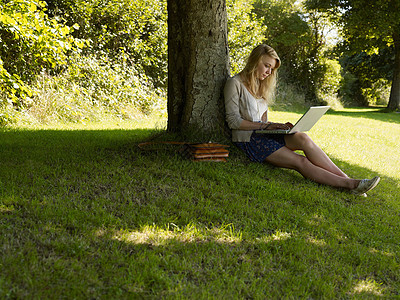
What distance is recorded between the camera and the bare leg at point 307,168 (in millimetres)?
4559

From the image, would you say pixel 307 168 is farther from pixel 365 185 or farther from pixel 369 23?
pixel 369 23

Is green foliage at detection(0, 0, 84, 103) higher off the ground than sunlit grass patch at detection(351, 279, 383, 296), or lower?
higher

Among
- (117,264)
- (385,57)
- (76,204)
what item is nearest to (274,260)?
(117,264)

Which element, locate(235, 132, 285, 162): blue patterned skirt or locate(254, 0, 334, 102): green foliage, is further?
→ locate(254, 0, 334, 102): green foliage

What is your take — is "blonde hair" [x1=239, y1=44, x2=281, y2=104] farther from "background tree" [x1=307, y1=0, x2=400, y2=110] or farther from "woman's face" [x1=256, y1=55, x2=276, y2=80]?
"background tree" [x1=307, y1=0, x2=400, y2=110]

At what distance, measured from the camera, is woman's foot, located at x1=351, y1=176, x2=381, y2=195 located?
14.0ft

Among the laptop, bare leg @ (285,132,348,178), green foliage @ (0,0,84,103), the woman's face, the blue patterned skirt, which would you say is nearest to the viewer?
the laptop

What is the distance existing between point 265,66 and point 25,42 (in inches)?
214

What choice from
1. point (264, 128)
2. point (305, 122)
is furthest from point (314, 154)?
point (264, 128)

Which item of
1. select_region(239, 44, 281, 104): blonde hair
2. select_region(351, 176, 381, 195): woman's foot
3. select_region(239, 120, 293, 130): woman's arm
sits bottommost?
select_region(351, 176, 381, 195): woman's foot

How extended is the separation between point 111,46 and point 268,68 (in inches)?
295

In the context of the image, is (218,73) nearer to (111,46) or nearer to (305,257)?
(305,257)

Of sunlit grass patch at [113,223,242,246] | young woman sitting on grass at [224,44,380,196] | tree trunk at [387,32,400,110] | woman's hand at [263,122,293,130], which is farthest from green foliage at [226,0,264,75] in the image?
tree trunk at [387,32,400,110]

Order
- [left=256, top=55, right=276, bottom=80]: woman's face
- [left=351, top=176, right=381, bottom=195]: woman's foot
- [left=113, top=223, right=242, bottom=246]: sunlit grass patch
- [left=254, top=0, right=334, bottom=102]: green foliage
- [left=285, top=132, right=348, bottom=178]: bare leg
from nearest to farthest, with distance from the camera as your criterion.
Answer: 1. [left=113, top=223, right=242, bottom=246]: sunlit grass patch
2. [left=351, top=176, right=381, bottom=195]: woman's foot
3. [left=285, top=132, right=348, bottom=178]: bare leg
4. [left=256, top=55, right=276, bottom=80]: woman's face
5. [left=254, top=0, right=334, bottom=102]: green foliage
